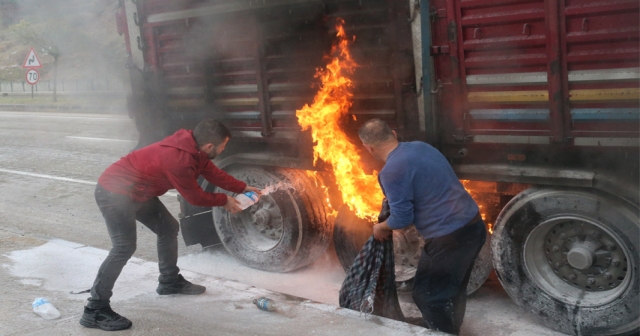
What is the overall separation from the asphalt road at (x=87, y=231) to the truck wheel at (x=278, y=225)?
0.56 ft

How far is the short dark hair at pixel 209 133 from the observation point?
4.64m

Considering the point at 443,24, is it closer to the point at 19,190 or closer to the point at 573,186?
the point at 573,186

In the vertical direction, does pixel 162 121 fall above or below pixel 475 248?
above

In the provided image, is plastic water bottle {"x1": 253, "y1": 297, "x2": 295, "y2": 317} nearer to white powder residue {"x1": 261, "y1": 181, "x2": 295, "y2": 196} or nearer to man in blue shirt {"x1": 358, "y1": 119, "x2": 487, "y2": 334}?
man in blue shirt {"x1": 358, "y1": 119, "x2": 487, "y2": 334}

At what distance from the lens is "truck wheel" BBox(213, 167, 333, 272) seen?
5.69 m

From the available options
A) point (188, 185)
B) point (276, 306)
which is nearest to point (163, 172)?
point (188, 185)

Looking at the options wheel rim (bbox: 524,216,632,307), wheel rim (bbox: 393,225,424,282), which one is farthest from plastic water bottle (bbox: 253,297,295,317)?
wheel rim (bbox: 524,216,632,307)

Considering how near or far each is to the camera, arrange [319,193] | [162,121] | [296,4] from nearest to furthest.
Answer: [296,4] < [319,193] < [162,121]

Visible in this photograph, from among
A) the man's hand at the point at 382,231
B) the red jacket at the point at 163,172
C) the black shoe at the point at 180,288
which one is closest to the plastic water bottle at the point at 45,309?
the black shoe at the point at 180,288

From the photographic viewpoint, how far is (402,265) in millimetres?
5180

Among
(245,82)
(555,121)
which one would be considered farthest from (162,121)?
(555,121)

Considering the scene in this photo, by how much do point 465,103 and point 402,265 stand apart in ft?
4.87

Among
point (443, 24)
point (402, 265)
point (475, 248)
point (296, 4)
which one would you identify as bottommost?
point (402, 265)

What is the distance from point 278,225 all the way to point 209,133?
5.38 ft
